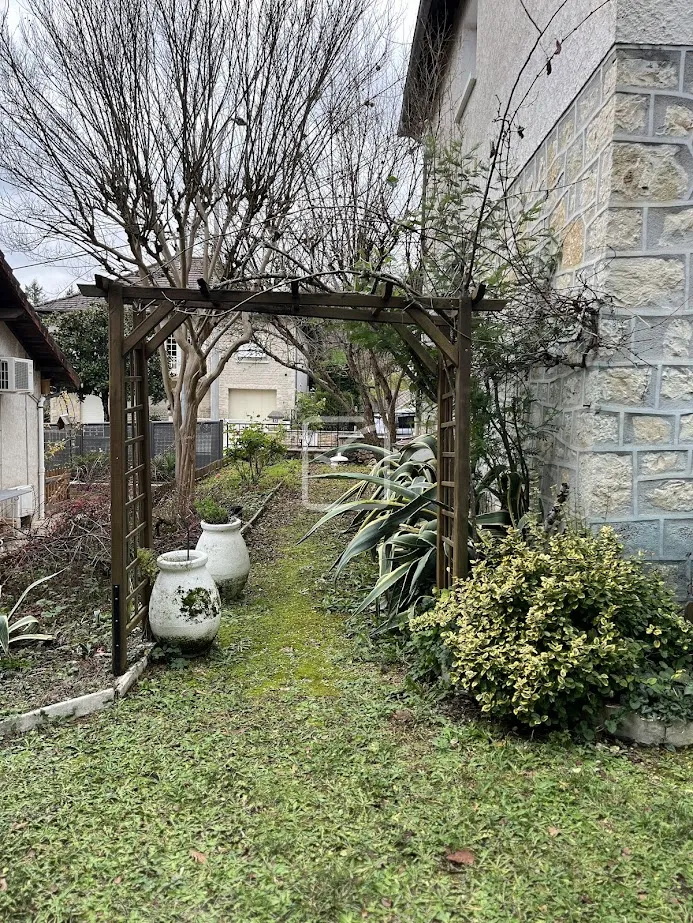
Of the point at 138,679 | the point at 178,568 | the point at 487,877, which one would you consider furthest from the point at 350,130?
the point at 487,877

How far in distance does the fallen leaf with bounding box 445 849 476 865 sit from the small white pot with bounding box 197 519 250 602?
3162mm

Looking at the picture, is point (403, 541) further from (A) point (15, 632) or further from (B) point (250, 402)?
(B) point (250, 402)

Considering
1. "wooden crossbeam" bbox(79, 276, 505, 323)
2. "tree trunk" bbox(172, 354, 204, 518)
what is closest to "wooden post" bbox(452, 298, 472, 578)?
"wooden crossbeam" bbox(79, 276, 505, 323)

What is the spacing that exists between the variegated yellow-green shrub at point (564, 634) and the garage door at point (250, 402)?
822 inches

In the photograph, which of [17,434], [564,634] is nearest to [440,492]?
[564,634]

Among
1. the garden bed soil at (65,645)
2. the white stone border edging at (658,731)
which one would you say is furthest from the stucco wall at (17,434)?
the white stone border edging at (658,731)

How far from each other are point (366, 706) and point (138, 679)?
1.33 m

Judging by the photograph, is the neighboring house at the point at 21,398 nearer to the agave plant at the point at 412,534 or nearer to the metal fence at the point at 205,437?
the agave plant at the point at 412,534

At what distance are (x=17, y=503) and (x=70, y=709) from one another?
17.2ft

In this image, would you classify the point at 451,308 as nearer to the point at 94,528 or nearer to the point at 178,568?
the point at 178,568

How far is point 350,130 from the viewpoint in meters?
7.41

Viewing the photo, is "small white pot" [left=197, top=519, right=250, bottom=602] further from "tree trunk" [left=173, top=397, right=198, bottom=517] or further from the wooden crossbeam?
"tree trunk" [left=173, top=397, right=198, bottom=517]

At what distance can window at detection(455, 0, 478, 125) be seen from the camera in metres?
6.85

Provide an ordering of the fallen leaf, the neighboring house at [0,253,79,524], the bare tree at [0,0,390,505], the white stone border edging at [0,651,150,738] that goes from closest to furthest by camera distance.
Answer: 1. the fallen leaf
2. the white stone border edging at [0,651,150,738]
3. the bare tree at [0,0,390,505]
4. the neighboring house at [0,253,79,524]
